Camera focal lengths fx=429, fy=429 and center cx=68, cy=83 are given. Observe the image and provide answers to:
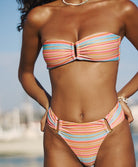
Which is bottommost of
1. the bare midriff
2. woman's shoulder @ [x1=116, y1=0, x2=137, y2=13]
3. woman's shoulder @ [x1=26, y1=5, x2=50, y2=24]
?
the bare midriff

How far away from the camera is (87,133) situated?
263 cm

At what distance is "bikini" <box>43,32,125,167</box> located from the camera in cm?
263

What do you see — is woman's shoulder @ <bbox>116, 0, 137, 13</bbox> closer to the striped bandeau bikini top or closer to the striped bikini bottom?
the striped bandeau bikini top

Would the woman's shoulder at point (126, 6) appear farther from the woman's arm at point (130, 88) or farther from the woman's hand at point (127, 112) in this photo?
the woman's hand at point (127, 112)

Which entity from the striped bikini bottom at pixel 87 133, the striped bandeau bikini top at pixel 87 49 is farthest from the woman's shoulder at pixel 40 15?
the striped bikini bottom at pixel 87 133

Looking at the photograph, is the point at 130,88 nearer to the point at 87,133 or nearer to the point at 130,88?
the point at 130,88

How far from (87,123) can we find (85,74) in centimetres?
30

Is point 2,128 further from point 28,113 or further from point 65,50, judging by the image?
point 65,50

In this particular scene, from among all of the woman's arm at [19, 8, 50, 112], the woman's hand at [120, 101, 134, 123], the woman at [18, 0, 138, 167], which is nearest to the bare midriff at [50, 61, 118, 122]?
the woman at [18, 0, 138, 167]

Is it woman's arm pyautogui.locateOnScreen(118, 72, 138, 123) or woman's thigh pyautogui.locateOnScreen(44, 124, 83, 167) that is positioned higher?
woman's arm pyautogui.locateOnScreen(118, 72, 138, 123)

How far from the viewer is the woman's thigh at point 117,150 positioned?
2557mm

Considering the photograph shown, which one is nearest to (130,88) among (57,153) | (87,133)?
(87,133)

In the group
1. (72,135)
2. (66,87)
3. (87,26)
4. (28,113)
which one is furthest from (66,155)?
(28,113)

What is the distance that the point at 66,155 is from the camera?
105 inches
